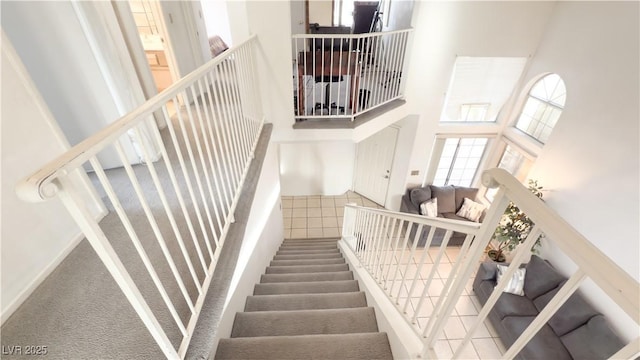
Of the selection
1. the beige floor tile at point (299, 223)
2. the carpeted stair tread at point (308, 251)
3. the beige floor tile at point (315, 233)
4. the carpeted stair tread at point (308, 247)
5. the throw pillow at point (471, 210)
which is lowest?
the beige floor tile at point (315, 233)

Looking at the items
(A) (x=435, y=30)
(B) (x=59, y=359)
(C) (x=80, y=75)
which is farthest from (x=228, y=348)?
(A) (x=435, y=30)

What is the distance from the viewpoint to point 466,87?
14.8 ft

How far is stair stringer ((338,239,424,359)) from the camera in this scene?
1.33 metres

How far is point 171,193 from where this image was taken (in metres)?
2.01

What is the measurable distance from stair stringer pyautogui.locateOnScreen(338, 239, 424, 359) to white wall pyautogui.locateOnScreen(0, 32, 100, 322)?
1.66m

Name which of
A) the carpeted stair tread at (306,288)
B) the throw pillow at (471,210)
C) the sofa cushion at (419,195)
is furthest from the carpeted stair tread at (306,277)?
the throw pillow at (471,210)

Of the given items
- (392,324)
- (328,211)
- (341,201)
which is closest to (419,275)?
(392,324)

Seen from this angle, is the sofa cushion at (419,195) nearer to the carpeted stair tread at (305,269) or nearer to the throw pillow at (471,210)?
the throw pillow at (471,210)

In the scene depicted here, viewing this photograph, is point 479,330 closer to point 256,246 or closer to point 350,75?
point 256,246

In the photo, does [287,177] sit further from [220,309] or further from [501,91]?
[220,309]

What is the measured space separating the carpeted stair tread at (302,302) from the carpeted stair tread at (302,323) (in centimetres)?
27

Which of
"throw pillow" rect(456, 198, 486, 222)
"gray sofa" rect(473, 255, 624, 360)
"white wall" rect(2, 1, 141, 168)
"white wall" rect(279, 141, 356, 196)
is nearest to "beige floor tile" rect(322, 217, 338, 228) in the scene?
"white wall" rect(279, 141, 356, 196)

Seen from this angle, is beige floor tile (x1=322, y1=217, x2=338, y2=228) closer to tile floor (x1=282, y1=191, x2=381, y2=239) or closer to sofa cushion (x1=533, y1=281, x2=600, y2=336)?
tile floor (x1=282, y1=191, x2=381, y2=239)

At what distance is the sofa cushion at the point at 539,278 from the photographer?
3.48m
